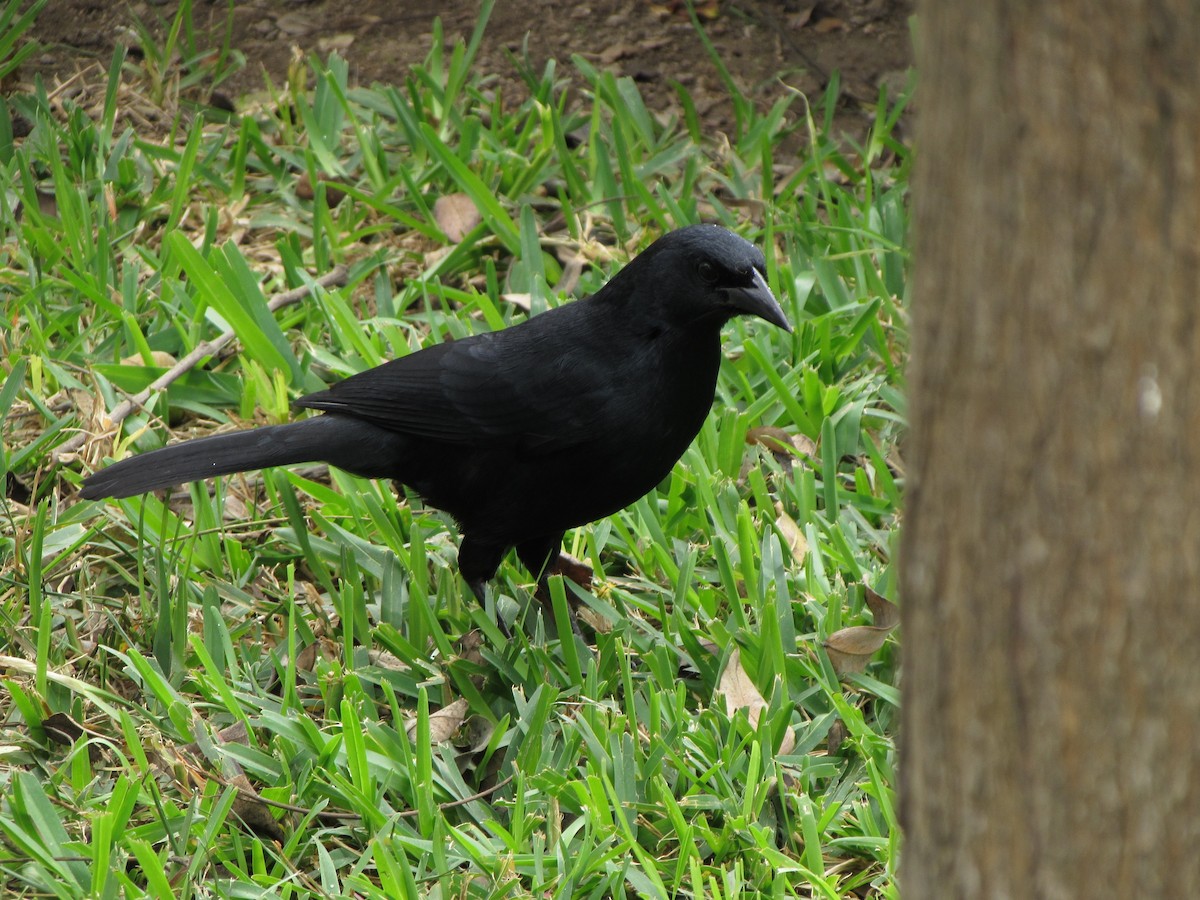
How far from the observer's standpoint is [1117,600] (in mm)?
1387

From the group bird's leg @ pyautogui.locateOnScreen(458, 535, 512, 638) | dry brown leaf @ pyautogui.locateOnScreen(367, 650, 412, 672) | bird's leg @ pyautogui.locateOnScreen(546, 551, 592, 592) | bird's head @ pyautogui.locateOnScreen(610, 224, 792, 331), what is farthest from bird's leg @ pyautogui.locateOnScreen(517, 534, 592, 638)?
bird's head @ pyautogui.locateOnScreen(610, 224, 792, 331)

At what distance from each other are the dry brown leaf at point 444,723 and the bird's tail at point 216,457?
2.50 ft

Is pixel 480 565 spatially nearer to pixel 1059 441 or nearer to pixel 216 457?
pixel 216 457

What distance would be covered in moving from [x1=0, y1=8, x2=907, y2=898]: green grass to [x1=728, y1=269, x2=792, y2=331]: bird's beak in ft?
2.07

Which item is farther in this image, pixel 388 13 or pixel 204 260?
pixel 388 13

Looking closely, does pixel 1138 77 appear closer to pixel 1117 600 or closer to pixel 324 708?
pixel 1117 600

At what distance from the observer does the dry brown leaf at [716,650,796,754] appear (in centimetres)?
335

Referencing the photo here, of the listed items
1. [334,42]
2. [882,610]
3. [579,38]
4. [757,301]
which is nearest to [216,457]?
[757,301]

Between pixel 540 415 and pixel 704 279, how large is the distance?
552 millimetres

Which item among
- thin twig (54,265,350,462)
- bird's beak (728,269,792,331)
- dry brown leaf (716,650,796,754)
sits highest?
bird's beak (728,269,792,331)

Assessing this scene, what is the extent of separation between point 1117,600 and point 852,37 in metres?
5.40

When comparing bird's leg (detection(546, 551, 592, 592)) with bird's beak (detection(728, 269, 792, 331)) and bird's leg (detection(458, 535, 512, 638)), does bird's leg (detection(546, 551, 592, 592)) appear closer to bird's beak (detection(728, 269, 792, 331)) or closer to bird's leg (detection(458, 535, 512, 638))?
bird's leg (detection(458, 535, 512, 638))

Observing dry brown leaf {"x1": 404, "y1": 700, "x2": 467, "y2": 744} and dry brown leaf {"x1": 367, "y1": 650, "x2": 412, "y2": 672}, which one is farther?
dry brown leaf {"x1": 367, "y1": 650, "x2": 412, "y2": 672}

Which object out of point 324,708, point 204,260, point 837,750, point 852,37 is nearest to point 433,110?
point 204,260
